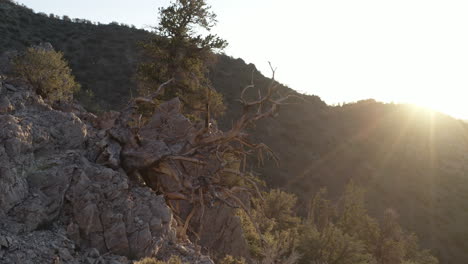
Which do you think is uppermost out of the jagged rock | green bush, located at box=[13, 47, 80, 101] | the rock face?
green bush, located at box=[13, 47, 80, 101]

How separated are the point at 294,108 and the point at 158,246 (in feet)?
147

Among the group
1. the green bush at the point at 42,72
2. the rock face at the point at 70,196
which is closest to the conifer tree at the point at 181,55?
the green bush at the point at 42,72

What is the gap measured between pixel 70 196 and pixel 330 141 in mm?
41755

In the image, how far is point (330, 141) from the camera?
150ft

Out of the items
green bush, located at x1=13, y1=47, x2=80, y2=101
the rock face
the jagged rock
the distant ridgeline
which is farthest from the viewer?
the distant ridgeline

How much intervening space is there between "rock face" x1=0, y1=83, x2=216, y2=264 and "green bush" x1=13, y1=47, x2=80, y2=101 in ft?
8.67

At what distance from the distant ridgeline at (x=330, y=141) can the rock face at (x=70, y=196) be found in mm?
20069

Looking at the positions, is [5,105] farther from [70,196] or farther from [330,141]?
[330,141]

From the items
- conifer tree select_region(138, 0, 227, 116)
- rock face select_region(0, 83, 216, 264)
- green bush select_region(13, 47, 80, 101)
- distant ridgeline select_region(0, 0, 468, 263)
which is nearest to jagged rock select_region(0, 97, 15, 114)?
rock face select_region(0, 83, 216, 264)

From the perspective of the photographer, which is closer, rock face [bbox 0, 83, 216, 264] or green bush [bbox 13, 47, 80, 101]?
rock face [bbox 0, 83, 216, 264]

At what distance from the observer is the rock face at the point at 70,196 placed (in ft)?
18.9

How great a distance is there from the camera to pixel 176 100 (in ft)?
37.7

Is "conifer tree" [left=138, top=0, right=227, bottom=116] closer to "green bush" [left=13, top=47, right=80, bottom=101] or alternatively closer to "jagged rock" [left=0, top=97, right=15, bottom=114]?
"green bush" [left=13, top=47, right=80, bottom=101]

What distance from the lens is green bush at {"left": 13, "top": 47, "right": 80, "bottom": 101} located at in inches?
430
